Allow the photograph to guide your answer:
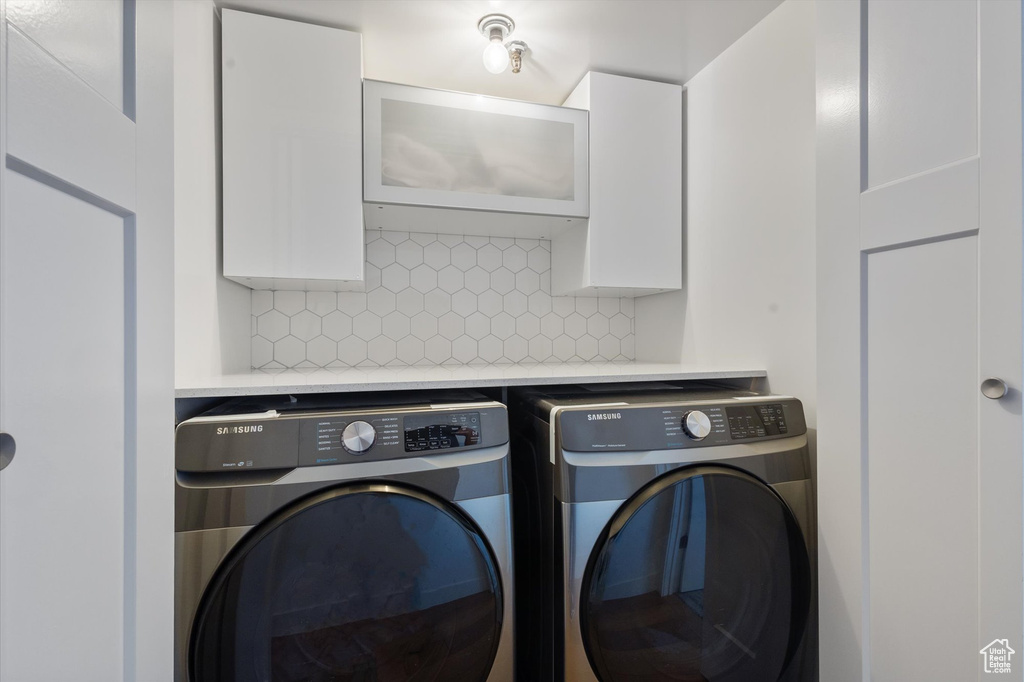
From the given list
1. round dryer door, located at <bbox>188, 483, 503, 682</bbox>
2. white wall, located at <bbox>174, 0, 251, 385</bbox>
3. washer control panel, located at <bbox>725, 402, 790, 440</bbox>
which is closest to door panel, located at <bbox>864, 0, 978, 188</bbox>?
washer control panel, located at <bbox>725, 402, 790, 440</bbox>

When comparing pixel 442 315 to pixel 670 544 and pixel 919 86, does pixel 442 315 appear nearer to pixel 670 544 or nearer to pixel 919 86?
pixel 670 544

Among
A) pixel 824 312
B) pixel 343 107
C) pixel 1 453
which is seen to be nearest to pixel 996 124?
pixel 824 312

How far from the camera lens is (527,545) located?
3.92ft

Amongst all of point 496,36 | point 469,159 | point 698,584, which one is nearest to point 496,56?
point 496,36

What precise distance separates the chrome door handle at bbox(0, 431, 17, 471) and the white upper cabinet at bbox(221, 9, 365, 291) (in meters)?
1.03

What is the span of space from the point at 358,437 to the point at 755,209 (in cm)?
131

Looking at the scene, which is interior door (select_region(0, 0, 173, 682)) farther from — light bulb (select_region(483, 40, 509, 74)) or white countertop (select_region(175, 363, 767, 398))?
light bulb (select_region(483, 40, 509, 74))

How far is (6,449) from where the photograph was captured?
0.41 metres

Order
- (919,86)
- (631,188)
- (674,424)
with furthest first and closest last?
(631,188) → (674,424) → (919,86)

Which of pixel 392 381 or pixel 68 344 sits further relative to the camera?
pixel 392 381

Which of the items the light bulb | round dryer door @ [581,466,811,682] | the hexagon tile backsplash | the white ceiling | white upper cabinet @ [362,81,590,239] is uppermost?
the white ceiling

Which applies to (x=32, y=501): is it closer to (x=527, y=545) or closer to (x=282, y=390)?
(x=282, y=390)

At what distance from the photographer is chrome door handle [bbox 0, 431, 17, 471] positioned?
407 mm

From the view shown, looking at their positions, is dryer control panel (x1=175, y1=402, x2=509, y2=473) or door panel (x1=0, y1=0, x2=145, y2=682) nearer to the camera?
door panel (x1=0, y1=0, x2=145, y2=682)
